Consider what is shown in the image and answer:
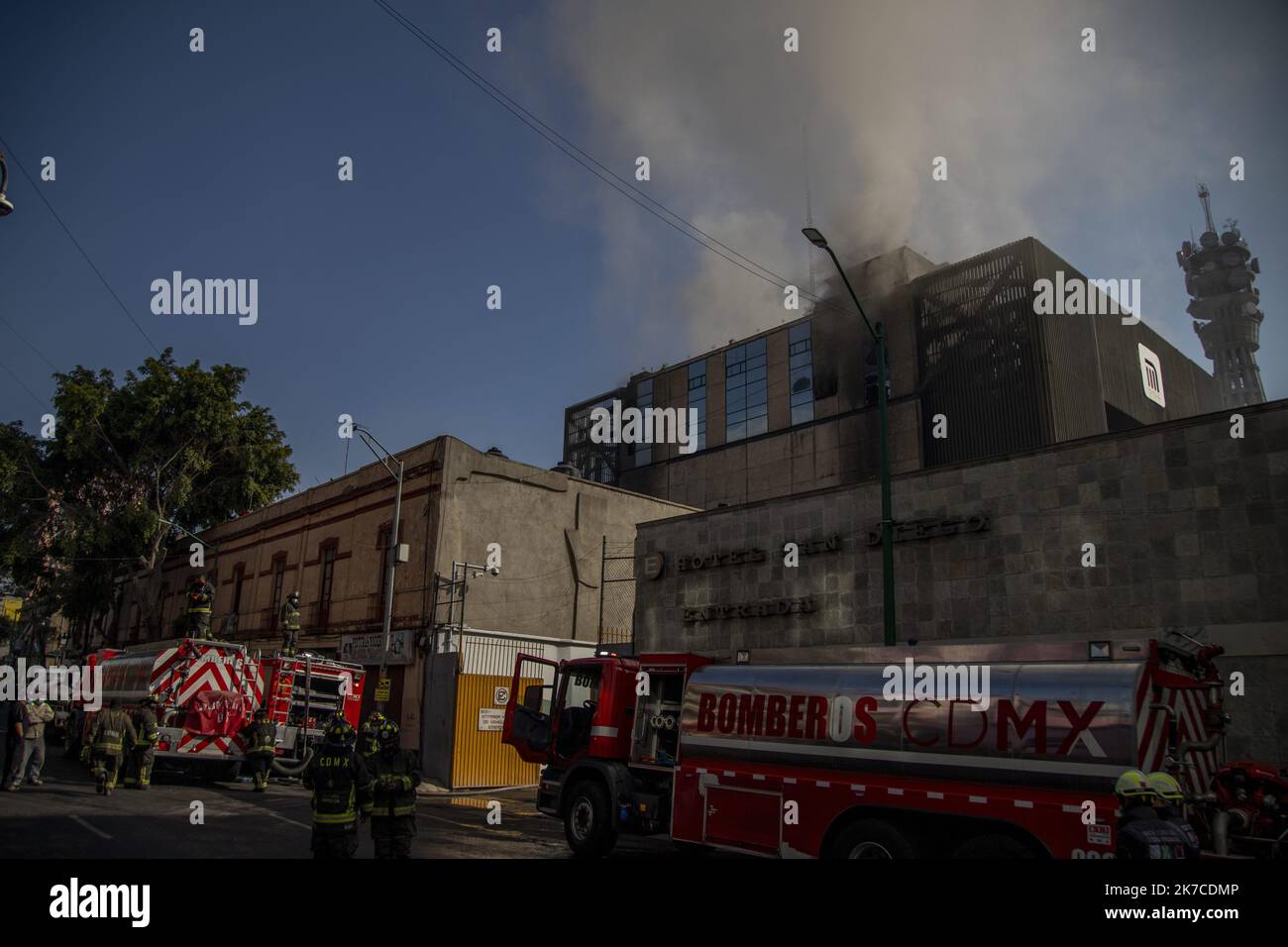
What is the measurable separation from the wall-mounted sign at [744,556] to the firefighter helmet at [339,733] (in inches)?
487

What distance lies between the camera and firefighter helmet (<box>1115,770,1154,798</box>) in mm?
5703

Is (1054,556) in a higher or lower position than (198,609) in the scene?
higher

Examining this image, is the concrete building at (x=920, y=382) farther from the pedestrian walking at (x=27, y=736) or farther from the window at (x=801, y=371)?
the pedestrian walking at (x=27, y=736)

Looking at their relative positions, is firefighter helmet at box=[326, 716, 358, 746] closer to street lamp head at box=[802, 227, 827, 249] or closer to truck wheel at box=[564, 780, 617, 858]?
truck wheel at box=[564, 780, 617, 858]

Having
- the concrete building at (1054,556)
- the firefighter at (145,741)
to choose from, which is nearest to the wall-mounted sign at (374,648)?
the firefighter at (145,741)

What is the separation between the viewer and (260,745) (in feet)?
55.5

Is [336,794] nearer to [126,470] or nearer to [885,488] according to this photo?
[885,488]

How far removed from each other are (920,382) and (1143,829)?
1352 inches

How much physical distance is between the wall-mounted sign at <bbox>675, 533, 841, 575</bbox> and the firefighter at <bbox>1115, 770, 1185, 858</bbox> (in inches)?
486

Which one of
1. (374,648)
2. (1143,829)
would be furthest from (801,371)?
(1143,829)
